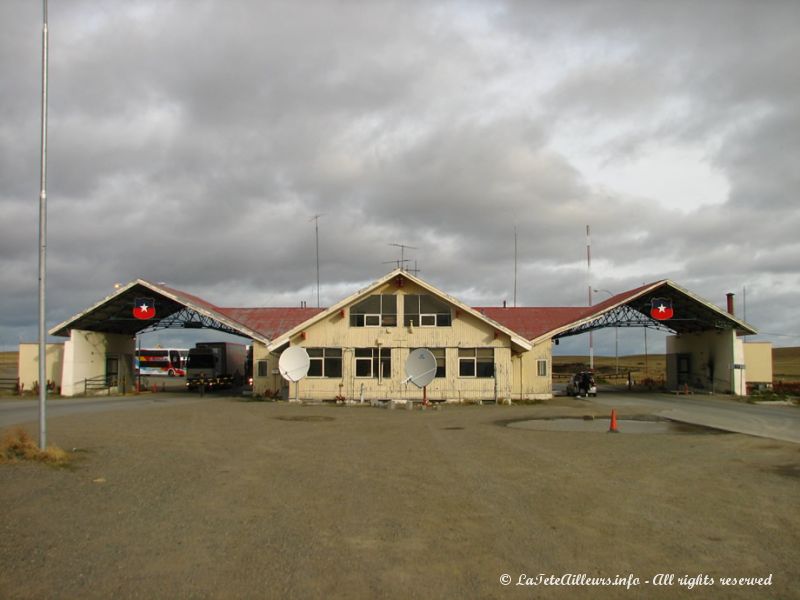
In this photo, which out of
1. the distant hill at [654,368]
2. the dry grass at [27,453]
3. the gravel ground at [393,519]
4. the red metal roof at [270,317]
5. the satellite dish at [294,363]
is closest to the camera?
the gravel ground at [393,519]

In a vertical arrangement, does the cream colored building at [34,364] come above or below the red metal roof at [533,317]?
below

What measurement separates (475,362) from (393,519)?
84.9 feet

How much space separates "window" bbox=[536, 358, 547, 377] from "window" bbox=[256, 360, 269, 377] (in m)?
14.9

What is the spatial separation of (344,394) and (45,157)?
71.8ft

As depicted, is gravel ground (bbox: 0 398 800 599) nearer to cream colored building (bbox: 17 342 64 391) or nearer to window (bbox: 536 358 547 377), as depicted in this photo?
window (bbox: 536 358 547 377)

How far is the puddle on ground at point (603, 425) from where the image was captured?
20.7 m

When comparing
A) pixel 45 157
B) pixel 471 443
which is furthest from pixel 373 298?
pixel 45 157

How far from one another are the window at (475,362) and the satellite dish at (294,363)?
7.73m

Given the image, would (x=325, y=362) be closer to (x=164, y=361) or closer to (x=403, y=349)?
(x=403, y=349)

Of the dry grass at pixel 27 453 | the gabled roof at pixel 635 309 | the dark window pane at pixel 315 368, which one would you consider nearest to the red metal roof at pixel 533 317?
the gabled roof at pixel 635 309

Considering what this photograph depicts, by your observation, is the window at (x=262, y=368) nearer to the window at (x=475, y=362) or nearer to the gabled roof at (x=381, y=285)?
the gabled roof at (x=381, y=285)

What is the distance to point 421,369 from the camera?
30656 mm

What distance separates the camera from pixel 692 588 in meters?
6.74

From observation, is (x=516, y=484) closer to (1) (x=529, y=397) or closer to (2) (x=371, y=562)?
(2) (x=371, y=562)
